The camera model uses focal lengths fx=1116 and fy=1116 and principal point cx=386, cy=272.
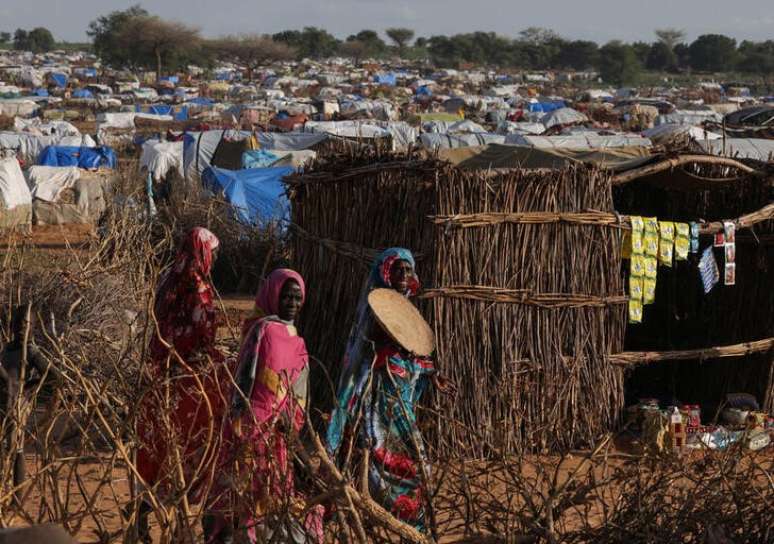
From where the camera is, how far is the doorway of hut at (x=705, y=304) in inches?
294

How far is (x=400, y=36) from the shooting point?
10544 centimetres

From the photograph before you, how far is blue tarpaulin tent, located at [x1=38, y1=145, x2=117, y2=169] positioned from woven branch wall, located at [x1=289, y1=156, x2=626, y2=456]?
15.6 meters

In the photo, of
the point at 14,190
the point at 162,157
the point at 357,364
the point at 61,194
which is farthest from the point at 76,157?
the point at 357,364

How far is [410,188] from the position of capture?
6395mm

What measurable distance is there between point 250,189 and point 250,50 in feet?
222

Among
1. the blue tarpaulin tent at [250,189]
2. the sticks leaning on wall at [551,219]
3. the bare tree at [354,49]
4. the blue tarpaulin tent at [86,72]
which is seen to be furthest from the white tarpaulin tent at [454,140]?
the bare tree at [354,49]

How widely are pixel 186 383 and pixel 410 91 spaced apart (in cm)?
5934

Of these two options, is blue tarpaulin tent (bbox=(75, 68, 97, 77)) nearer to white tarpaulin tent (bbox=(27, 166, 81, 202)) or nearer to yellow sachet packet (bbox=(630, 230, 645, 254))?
white tarpaulin tent (bbox=(27, 166, 81, 202))

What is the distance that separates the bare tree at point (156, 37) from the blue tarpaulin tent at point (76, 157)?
42353mm

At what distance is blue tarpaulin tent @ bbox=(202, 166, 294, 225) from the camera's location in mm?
13539

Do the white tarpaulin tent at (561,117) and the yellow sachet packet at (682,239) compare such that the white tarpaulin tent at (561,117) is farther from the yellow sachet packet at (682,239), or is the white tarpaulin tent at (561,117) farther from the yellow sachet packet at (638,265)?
the yellow sachet packet at (638,265)

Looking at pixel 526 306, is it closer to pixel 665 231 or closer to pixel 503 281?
pixel 503 281

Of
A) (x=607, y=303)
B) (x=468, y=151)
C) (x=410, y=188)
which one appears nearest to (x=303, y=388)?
(x=410, y=188)

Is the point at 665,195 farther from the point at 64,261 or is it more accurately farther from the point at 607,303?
the point at 64,261
